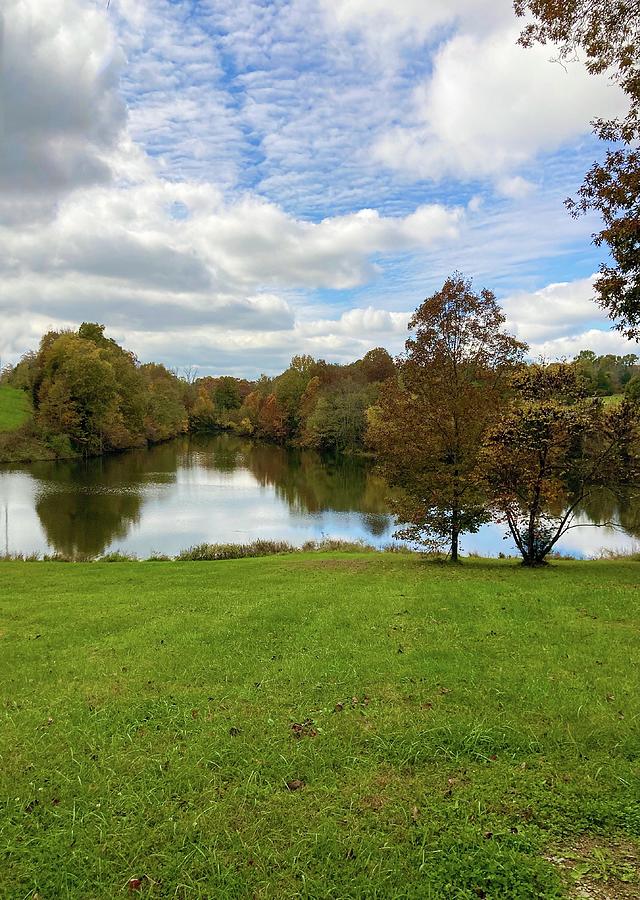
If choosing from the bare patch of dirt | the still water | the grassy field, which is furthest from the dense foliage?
the bare patch of dirt

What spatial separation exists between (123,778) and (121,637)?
3.78 meters

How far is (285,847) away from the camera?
335 centimetres

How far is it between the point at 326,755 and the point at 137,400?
71606 millimetres

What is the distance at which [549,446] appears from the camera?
13.2 meters

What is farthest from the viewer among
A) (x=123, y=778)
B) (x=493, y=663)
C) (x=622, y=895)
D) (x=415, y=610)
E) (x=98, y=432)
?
(x=98, y=432)

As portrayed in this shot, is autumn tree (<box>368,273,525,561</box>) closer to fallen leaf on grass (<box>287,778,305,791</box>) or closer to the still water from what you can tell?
the still water

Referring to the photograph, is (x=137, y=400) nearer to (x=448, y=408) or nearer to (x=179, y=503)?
(x=179, y=503)

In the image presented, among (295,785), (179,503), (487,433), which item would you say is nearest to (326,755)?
(295,785)

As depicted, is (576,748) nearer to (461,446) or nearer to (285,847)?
(285,847)

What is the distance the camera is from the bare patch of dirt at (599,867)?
2.95 meters

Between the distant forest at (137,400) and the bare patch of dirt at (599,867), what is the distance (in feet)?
126

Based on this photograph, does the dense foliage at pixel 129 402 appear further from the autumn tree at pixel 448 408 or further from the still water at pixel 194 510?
the autumn tree at pixel 448 408

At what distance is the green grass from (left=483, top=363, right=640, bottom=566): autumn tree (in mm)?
58878

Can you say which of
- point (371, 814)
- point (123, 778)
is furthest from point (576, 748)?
point (123, 778)
